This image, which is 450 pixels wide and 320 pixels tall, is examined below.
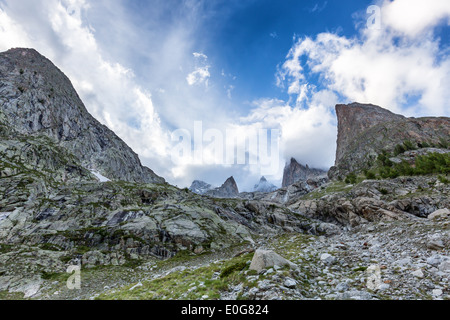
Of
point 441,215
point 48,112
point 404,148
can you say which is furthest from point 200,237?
point 48,112

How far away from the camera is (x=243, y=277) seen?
1373cm

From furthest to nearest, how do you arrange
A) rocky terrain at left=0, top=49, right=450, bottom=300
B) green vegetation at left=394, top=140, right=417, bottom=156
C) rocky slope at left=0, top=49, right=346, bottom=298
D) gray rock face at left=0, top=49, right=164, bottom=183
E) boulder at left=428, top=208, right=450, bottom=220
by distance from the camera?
green vegetation at left=394, top=140, right=417, bottom=156
gray rock face at left=0, top=49, right=164, bottom=183
rocky slope at left=0, top=49, right=346, bottom=298
boulder at left=428, top=208, right=450, bottom=220
rocky terrain at left=0, top=49, right=450, bottom=300

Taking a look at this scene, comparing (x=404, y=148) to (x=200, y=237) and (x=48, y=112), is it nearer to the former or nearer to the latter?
(x=200, y=237)

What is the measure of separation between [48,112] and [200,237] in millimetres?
182054

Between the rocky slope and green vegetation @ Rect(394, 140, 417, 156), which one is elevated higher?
green vegetation @ Rect(394, 140, 417, 156)

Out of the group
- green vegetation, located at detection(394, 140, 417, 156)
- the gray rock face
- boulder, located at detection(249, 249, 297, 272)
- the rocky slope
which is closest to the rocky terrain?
boulder, located at detection(249, 249, 297, 272)

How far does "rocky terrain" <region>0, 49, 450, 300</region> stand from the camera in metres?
12.3

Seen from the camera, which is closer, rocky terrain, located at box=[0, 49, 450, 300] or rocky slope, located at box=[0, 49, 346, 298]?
rocky terrain, located at box=[0, 49, 450, 300]

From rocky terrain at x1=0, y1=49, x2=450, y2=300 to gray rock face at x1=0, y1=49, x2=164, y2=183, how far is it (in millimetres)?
1619

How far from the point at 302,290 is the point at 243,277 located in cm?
443

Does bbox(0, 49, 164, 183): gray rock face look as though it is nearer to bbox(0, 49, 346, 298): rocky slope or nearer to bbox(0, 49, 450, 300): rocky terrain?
bbox(0, 49, 346, 298): rocky slope

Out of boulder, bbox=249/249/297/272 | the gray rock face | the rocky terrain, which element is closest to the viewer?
the rocky terrain
